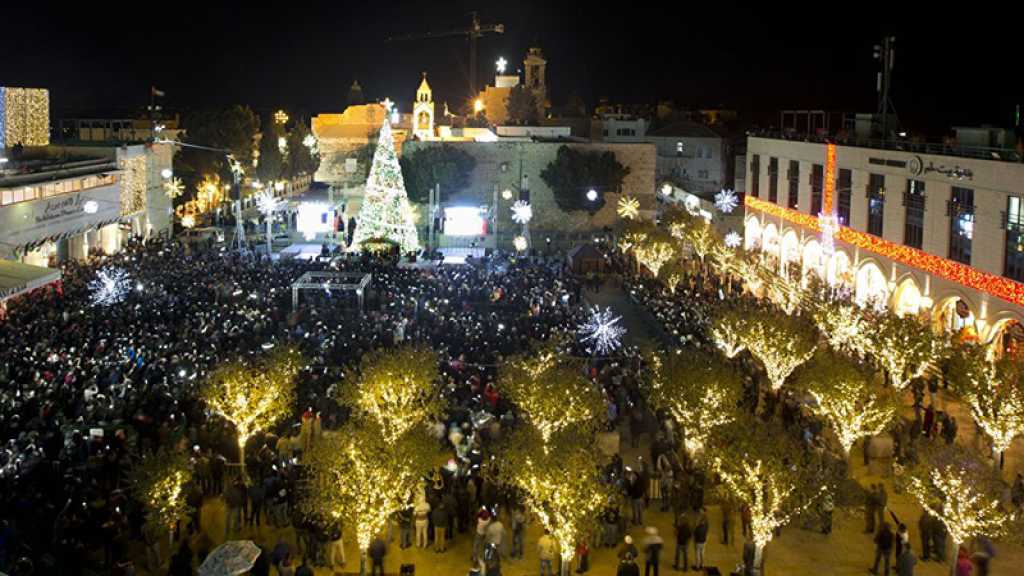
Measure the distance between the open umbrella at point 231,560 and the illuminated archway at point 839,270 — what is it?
26.1 metres

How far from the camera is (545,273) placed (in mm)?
32406

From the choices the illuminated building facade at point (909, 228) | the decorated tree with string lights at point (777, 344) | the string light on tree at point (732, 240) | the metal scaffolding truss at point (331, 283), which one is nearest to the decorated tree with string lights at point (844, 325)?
the decorated tree with string lights at point (777, 344)

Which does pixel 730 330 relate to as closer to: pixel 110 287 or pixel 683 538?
pixel 683 538

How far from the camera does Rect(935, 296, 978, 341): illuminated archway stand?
81.0 ft

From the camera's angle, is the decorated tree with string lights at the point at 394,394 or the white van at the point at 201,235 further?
the white van at the point at 201,235

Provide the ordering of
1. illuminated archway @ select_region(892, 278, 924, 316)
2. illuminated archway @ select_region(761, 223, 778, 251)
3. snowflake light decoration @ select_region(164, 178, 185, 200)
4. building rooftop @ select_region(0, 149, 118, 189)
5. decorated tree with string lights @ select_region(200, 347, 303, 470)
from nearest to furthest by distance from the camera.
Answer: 1. decorated tree with string lights @ select_region(200, 347, 303, 470)
2. illuminated archway @ select_region(892, 278, 924, 316)
3. building rooftop @ select_region(0, 149, 118, 189)
4. illuminated archway @ select_region(761, 223, 778, 251)
5. snowflake light decoration @ select_region(164, 178, 185, 200)

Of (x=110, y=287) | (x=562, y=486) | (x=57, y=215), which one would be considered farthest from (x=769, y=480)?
(x=57, y=215)

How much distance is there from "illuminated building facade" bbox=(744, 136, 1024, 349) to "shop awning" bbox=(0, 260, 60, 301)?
22843 mm

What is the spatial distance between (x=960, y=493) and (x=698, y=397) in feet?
15.1

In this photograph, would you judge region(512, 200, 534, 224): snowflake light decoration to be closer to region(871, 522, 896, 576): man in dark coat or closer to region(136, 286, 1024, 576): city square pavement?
region(136, 286, 1024, 576): city square pavement

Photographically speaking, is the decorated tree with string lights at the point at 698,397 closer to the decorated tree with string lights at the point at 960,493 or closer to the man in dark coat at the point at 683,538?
the man in dark coat at the point at 683,538

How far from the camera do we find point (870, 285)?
32.0m

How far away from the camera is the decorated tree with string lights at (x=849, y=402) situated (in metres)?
16.2

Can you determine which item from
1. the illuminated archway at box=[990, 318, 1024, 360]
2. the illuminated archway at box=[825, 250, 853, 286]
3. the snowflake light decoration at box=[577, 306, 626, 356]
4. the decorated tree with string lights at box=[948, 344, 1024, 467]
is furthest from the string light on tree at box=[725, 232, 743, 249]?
the decorated tree with string lights at box=[948, 344, 1024, 467]
